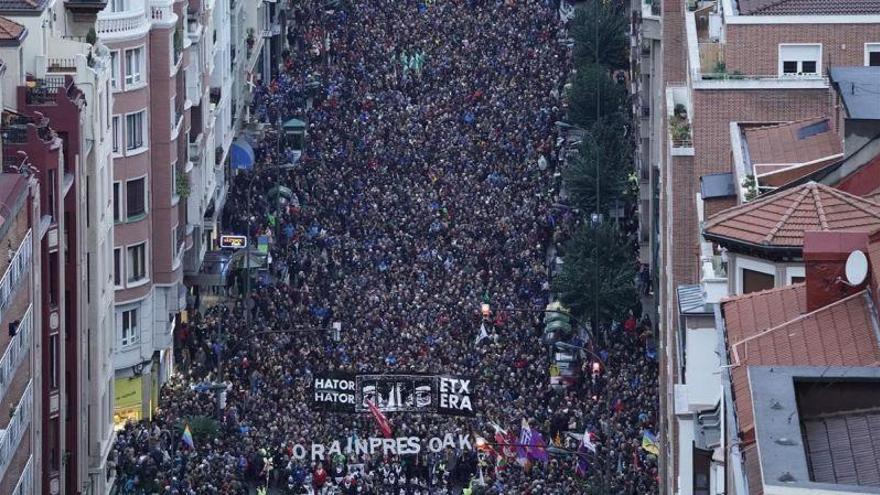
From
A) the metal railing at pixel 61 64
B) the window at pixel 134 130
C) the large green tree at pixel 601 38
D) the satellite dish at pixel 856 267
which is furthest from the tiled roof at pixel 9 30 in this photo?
the large green tree at pixel 601 38

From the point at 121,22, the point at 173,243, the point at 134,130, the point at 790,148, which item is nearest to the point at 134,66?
the point at 121,22

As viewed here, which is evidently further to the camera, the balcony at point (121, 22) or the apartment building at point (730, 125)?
→ the balcony at point (121, 22)

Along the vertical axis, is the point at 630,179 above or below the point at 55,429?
above

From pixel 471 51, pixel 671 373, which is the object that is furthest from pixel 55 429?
pixel 471 51

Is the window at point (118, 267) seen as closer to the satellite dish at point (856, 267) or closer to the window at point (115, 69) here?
the window at point (115, 69)

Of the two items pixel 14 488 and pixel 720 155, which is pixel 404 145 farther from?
pixel 14 488

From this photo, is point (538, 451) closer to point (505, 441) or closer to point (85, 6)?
point (505, 441)
